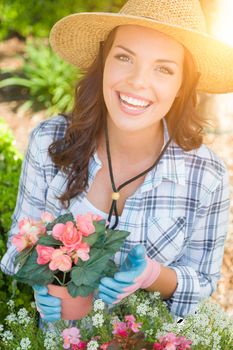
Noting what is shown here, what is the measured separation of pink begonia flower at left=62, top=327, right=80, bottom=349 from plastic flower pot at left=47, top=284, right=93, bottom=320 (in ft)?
0.46

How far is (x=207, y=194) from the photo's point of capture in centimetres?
238

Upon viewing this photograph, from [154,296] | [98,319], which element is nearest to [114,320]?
[98,319]

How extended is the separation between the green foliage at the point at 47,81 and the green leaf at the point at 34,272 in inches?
124

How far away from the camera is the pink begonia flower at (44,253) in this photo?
5.78 ft

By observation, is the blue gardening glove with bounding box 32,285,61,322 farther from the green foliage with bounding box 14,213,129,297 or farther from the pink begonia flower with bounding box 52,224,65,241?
the pink begonia flower with bounding box 52,224,65,241

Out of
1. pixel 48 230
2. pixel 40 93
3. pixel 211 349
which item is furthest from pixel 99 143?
pixel 40 93

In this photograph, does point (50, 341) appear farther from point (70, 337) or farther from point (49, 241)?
point (49, 241)

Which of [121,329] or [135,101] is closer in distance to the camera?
[121,329]

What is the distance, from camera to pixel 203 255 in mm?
2457

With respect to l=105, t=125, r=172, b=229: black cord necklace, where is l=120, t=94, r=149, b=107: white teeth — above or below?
above

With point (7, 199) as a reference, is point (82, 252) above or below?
above

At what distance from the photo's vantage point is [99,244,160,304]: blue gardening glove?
74.4 inches

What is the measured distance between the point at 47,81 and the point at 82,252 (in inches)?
137

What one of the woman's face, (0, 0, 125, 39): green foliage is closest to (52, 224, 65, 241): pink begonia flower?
the woman's face
